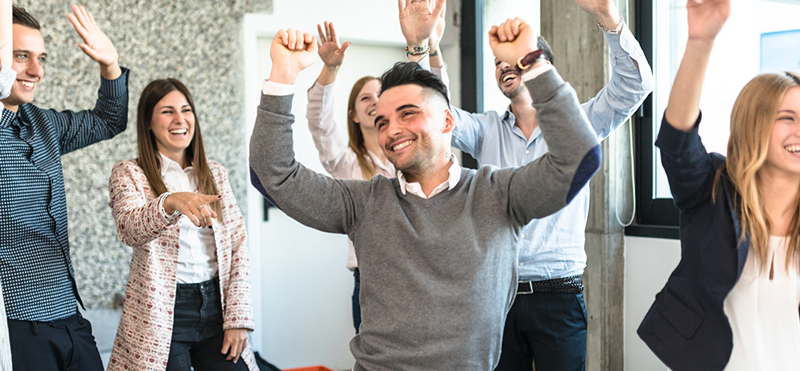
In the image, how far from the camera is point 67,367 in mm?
1825

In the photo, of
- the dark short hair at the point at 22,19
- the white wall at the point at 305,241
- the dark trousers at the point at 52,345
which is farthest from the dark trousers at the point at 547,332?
the white wall at the point at 305,241

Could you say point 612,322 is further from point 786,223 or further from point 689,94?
point 689,94

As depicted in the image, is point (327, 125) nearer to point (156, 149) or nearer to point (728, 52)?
point (156, 149)

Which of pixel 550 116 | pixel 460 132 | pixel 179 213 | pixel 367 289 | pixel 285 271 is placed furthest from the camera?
pixel 285 271

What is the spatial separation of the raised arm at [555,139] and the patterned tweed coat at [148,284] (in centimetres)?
111

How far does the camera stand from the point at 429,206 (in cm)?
141

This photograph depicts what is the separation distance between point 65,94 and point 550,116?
2.80 m

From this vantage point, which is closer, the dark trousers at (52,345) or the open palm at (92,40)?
the dark trousers at (52,345)

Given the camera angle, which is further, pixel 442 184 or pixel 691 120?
pixel 442 184

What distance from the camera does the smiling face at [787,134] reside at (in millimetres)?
1376

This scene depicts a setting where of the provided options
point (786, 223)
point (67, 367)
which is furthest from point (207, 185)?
point (786, 223)

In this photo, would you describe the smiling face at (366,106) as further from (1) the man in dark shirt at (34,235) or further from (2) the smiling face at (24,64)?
(2) the smiling face at (24,64)

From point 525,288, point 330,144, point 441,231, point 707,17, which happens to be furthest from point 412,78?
point 330,144

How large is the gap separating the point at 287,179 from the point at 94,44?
3.62 ft
